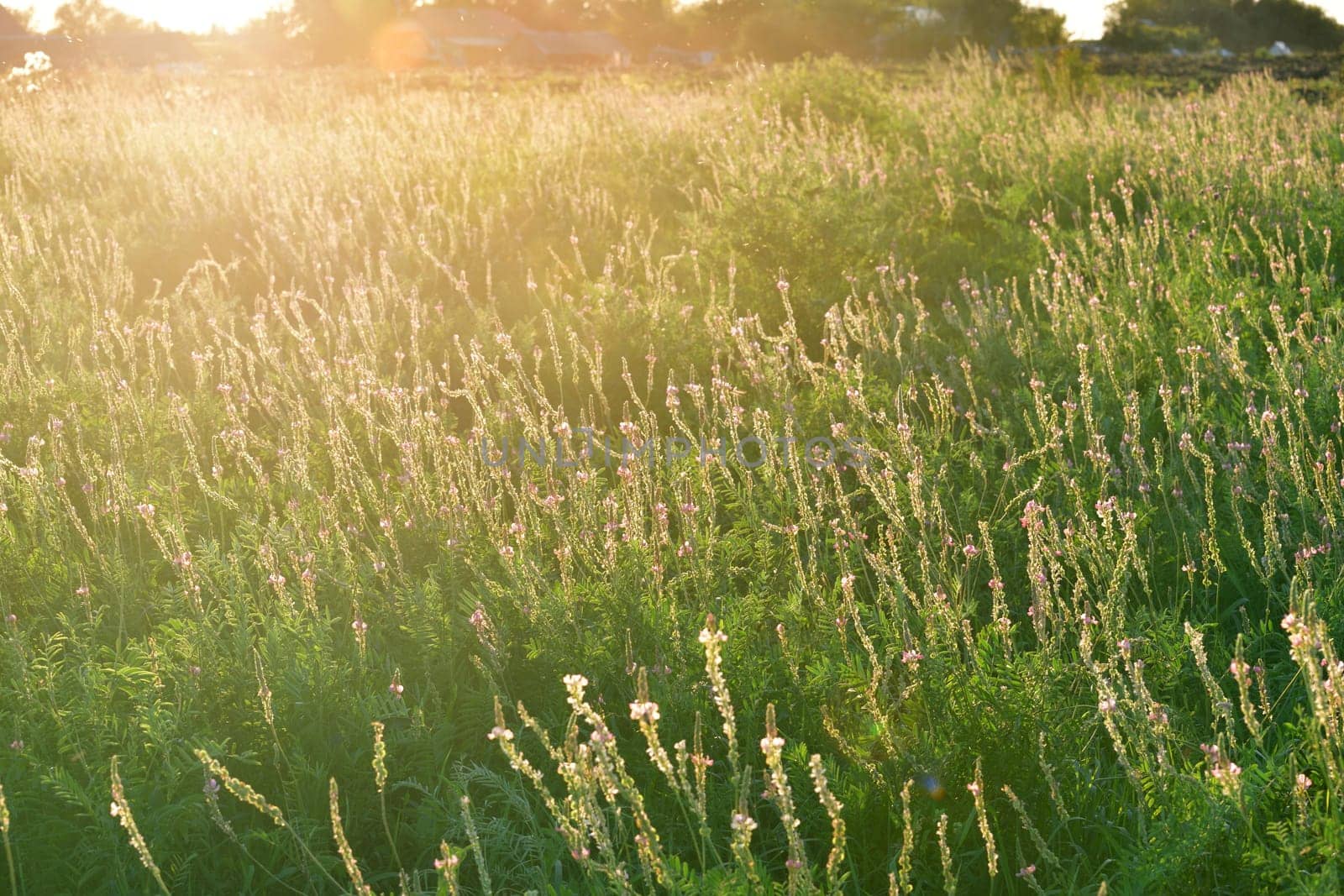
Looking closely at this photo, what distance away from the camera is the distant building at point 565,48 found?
37.5 m

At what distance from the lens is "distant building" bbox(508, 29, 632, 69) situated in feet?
123

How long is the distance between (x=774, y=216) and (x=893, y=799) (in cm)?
384

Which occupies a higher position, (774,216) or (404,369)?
(774,216)

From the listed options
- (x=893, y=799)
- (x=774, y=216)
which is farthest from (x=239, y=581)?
(x=774, y=216)

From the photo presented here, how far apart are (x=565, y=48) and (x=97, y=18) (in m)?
22.2

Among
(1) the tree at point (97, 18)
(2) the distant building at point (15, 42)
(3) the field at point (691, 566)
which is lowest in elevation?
(3) the field at point (691, 566)

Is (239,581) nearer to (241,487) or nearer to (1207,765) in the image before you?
(241,487)

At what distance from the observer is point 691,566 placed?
295cm

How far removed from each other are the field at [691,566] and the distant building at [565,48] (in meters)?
31.6

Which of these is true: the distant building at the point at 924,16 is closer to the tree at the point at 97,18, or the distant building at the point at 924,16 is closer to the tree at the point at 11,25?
the tree at the point at 11,25

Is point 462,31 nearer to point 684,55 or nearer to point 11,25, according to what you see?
point 684,55

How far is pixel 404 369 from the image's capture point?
484 centimetres

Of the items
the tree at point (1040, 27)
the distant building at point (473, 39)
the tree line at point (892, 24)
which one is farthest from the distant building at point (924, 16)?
the distant building at point (473, 39)

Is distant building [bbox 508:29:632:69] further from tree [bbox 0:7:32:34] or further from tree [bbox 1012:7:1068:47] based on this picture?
tree [bbox 0:7:32:34]
